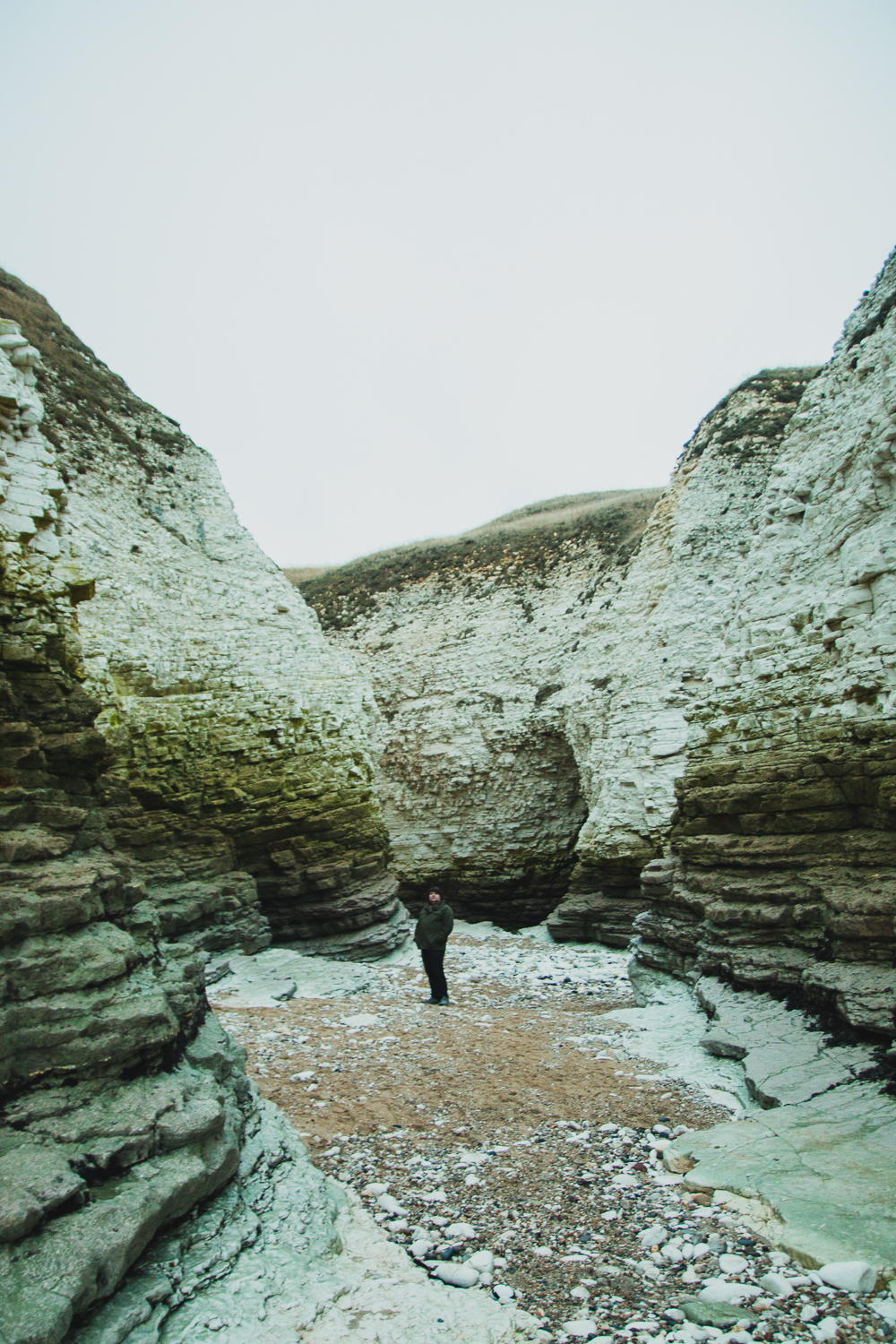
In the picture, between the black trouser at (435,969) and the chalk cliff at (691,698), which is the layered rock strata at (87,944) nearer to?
the black trouser at (435,969)

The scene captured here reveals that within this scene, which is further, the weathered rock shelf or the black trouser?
the black trouser

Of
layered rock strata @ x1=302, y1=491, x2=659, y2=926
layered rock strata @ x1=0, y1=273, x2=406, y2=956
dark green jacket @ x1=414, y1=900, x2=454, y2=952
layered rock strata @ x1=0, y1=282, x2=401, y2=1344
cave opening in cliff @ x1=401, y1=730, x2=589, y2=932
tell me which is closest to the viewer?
layered rock strata @ x1=0, y1=282, x2=401, y2=1344

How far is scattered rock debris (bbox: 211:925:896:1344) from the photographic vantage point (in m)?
3.53

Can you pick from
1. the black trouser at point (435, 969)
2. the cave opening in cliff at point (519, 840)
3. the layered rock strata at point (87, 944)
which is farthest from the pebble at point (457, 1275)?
the cave opening in cliff at point (519, 840)

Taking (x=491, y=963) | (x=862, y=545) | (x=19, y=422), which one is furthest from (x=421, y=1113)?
(x=491, y=963)

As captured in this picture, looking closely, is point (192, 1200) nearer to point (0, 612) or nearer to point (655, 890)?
point (0, 612)

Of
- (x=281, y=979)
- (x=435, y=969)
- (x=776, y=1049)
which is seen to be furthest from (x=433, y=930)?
(x=776, y=1049)

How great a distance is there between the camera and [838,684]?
8.12 m

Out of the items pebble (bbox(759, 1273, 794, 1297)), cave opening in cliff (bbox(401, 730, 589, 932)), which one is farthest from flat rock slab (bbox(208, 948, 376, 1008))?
cave opening in cliff (bbox(401, 730, 589, 932))

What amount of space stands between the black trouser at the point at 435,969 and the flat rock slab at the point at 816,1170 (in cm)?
575

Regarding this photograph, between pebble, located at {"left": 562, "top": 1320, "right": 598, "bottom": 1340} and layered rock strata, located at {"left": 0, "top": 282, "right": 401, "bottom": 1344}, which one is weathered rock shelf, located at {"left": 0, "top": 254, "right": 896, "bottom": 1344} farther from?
pebble, located at {"left": 562, "top": 1320, "right": 598, "bottom": 1340}

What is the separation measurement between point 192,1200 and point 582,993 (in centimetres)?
909

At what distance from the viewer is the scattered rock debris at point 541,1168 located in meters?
3.53

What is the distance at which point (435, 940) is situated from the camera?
10.8 m
